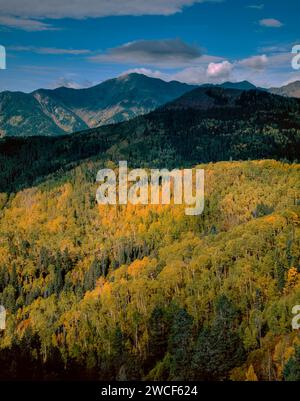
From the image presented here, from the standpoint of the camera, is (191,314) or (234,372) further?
(191,314)

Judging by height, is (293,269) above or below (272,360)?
above

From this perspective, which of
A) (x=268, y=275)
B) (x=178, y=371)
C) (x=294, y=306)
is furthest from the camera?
(x=268, y=275)

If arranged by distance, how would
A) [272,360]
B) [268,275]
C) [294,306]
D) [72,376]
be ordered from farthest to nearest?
[268,275] → [72,376] → [294,306] → [272,360]

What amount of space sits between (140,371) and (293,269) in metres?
71.2

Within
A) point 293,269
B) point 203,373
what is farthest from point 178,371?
point 293,269

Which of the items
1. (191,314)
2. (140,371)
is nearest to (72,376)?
(140,371)

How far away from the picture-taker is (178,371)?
14162cm

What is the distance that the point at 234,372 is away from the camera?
125m

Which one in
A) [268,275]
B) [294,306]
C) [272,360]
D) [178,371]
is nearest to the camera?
[272,360]
